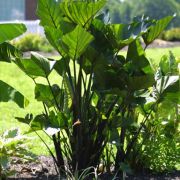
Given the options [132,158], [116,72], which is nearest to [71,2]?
[116,72]

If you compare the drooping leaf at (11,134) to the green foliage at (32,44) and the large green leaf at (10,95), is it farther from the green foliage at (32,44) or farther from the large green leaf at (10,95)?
the green foliage at (32,44)

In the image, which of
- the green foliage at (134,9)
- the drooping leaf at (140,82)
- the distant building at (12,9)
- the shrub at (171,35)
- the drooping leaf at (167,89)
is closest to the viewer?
the drooping leaf at (140,82)

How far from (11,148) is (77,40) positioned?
1.19 m

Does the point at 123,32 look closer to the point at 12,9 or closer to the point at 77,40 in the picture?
the point at 77,40

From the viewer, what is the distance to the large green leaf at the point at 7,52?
16.8ft

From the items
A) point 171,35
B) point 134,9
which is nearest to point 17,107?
point 171,35

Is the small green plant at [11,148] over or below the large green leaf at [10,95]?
below

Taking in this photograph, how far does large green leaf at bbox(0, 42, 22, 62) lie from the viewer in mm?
5109

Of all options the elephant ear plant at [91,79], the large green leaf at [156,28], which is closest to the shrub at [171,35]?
the elephant ear plant at [91,79]

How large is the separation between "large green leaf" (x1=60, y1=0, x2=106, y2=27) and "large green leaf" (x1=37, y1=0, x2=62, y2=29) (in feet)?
0.39

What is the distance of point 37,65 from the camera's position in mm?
4773

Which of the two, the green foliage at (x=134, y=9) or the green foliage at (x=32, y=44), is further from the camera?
the green foliage at (x=134, y=9)

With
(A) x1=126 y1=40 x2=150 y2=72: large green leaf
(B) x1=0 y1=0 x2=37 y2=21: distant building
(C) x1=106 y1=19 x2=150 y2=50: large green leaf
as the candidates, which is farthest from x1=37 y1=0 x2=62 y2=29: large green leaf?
(B) x1=0 y1=0 x2=37 y2=21: distant building

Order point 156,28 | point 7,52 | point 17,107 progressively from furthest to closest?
point 17,107 → point 7,52 → point 156,28
